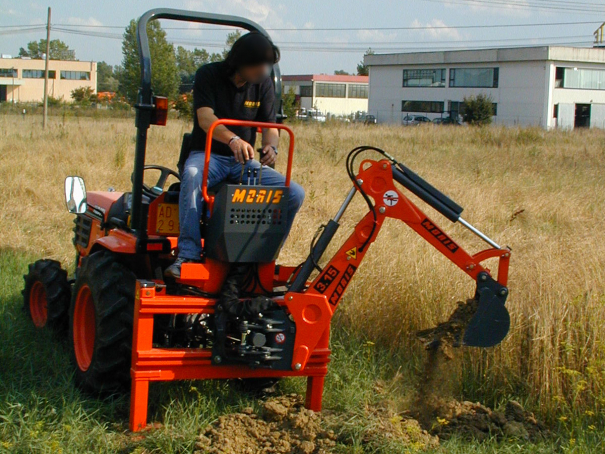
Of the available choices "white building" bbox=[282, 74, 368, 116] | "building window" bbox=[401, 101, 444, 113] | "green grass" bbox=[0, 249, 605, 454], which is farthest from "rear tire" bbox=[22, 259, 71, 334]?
"white building" bbox=[282, 74, 368, 116]

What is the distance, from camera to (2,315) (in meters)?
6.31

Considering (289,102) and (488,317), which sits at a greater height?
(289,102)

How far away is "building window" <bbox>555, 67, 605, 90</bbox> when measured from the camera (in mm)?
58125

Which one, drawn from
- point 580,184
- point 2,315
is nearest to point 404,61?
point 580,184

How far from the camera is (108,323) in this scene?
178 inches

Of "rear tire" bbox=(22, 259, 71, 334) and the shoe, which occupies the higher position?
the shoe

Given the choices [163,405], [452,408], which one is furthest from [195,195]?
[452,408]

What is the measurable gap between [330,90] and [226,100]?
8348cm

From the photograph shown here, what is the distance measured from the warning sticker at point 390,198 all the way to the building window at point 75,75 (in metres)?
98.2

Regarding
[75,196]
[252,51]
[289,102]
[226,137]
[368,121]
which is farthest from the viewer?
[368,121]

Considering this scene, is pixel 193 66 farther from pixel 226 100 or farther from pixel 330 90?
pixel 330 90

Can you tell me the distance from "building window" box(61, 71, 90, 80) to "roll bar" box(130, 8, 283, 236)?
97.1 meters

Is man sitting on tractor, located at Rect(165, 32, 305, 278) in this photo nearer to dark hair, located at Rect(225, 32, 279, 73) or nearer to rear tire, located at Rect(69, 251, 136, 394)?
dark hair, located at Rect(225, 32, 279, 73)

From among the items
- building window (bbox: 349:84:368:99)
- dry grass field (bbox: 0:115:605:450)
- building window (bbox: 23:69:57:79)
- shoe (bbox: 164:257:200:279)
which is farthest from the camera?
building window (bbox: 23:69:57:79)
